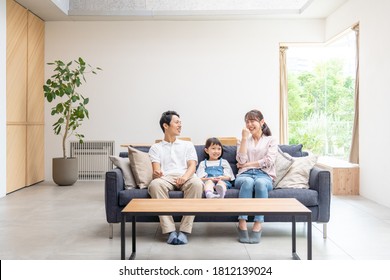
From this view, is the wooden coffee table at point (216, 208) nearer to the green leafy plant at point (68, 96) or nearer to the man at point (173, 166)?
the man at point (173, 166)

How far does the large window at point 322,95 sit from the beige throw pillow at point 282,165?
3.36m

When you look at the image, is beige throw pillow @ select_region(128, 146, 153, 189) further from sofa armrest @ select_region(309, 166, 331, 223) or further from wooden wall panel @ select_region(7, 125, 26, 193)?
wooden wall panel @ select_region(7, 125, 26, 193)

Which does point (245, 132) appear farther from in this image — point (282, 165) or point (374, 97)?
point (374, 97)

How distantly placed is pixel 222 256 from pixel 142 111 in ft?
19.0

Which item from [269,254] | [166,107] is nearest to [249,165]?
[269,254]

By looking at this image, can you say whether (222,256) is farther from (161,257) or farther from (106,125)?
(106,125)

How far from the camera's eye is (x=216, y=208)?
351 cm

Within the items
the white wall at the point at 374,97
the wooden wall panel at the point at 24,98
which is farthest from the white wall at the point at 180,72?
the white wall at the point at 374,97

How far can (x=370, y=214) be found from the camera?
18.5 ft

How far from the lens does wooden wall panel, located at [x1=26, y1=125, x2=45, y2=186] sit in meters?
8.45

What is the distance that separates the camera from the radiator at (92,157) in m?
9.27

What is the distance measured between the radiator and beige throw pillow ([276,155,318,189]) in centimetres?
512

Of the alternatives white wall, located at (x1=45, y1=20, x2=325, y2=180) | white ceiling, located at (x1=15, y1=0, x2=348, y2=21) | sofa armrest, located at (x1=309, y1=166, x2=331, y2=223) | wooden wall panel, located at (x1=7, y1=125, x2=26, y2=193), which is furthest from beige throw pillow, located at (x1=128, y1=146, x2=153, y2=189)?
white ceiling, located at (x1=15, y1=0, x2=348, y2=21)

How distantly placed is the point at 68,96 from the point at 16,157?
1529 mm
